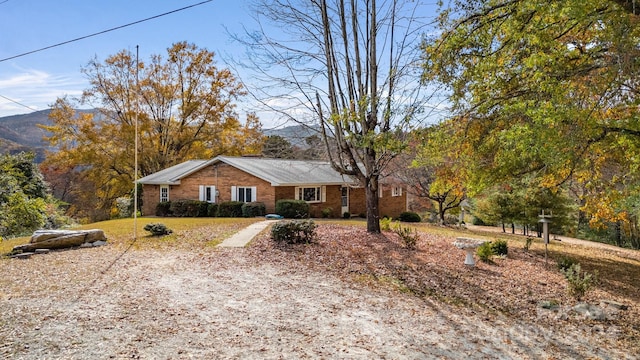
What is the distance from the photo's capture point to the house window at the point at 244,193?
23828 mm

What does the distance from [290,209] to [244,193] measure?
368cm

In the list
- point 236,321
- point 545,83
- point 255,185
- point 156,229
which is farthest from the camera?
point 255,185

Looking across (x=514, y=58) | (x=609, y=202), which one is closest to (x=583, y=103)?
(x=514, y=58)

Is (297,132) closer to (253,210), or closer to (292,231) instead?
(292,231)

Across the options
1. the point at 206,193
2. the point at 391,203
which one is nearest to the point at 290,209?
the point at 206,193

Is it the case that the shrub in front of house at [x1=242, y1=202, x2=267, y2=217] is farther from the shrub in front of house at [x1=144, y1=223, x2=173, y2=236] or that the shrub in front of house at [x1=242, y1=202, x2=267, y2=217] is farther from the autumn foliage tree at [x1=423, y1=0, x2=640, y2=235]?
the autumn foliage tree at [x1=423, y1=0, x2=640, y2=235]

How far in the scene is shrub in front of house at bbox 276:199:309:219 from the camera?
22125 mm

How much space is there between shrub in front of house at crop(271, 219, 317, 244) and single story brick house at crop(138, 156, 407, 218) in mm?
10548

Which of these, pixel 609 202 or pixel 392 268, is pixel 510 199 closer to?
pixel 609 202

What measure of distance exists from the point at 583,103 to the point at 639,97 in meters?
0.94

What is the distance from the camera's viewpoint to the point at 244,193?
24141 millimetres

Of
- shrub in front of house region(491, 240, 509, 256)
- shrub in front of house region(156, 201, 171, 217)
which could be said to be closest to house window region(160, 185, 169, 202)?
shrub in front of house region(156, 201, 171, 217)

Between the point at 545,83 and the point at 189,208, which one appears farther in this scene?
the point at 189,208

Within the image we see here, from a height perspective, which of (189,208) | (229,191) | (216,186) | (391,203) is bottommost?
(189,208)
